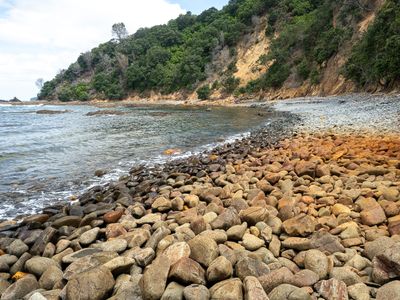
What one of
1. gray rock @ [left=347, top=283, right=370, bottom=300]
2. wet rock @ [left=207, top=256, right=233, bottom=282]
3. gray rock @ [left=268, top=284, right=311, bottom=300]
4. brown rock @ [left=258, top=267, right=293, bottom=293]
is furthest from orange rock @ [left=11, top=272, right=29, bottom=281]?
gray rock @ [left=347, top=283, right=370, bottom=300]

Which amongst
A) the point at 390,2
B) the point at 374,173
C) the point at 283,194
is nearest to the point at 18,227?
the point at 283,194

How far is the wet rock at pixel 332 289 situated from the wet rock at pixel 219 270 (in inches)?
34.9

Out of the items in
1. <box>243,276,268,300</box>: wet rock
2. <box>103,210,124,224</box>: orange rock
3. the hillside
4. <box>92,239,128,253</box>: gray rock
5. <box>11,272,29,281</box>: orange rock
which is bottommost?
<box>11,272,29,281</box>: orange rock

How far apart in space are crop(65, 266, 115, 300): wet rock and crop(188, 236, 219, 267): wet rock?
0.95m

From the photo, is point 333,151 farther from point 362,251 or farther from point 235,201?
point 362,251

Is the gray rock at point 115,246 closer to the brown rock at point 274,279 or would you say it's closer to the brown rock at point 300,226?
the brown rock at point 274,279

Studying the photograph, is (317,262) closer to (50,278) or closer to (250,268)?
(250,268)

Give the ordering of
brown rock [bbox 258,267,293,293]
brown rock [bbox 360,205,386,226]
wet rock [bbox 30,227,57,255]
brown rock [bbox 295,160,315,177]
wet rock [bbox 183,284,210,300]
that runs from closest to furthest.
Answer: wet rock [bbox 183,284,210,300]
brown rock [bbox 258,267,293,293]
brown rock [bbox 360,205,386,226]
wet rock [bbox 30,227,57,255]
brown rock [bbox 295,160,315,177]

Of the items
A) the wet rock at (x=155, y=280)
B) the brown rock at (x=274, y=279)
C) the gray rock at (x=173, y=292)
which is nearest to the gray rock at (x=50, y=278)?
the wet rock at (x=155, y=280)

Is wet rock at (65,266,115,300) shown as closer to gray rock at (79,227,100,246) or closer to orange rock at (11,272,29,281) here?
orange rock at (11,272,29,281)

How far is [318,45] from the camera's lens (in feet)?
130

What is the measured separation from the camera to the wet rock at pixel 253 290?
2965mm

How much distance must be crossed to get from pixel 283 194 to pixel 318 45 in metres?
38.6

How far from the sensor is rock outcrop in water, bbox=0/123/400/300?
3.25 meters
